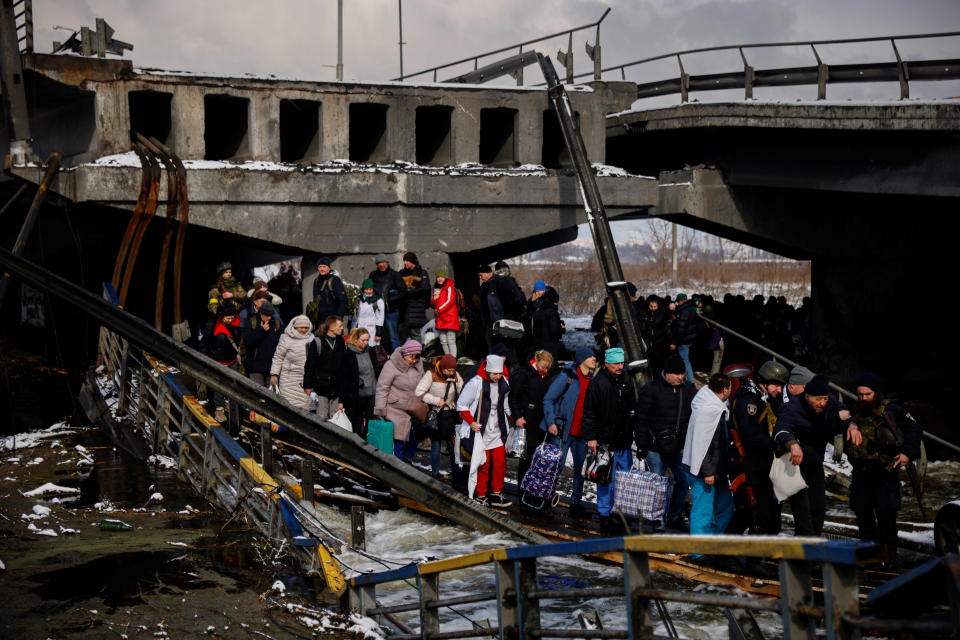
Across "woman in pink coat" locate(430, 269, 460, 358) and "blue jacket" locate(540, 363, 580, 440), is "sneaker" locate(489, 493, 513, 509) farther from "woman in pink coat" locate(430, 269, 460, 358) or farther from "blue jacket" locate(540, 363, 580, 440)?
"woman in pink coat" locate(430, 269, 460, 358)

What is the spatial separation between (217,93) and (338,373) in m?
9.33

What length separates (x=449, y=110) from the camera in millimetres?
22922

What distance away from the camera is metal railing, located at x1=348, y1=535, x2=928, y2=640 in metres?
4.44

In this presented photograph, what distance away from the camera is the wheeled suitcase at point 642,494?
1070cm

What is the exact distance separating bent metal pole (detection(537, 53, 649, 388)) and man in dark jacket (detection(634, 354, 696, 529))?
175 inches

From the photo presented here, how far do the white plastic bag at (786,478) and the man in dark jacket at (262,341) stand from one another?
6.92m

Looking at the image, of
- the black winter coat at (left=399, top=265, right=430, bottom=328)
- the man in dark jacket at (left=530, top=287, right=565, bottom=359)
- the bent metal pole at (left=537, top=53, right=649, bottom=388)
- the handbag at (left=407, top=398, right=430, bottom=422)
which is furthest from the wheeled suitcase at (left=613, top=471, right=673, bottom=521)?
the black winter coat at (left=399, top=265, right=430, bottom=328)

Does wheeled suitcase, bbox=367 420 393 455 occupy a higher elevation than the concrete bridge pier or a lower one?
lower

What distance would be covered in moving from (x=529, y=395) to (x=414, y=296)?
19.6 feet

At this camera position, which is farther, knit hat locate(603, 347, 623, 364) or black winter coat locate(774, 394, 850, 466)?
knit hat locate(603, 347, 623, 364)

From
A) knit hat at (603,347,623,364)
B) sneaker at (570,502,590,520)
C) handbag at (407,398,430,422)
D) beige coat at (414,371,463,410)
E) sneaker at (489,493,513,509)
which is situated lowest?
sneaker at (570,502,590,520)

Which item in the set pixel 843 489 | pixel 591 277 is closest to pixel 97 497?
pixel 843 489

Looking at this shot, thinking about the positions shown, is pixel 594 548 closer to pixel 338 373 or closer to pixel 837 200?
pixel 338 373

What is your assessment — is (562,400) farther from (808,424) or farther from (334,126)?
(334,126)
